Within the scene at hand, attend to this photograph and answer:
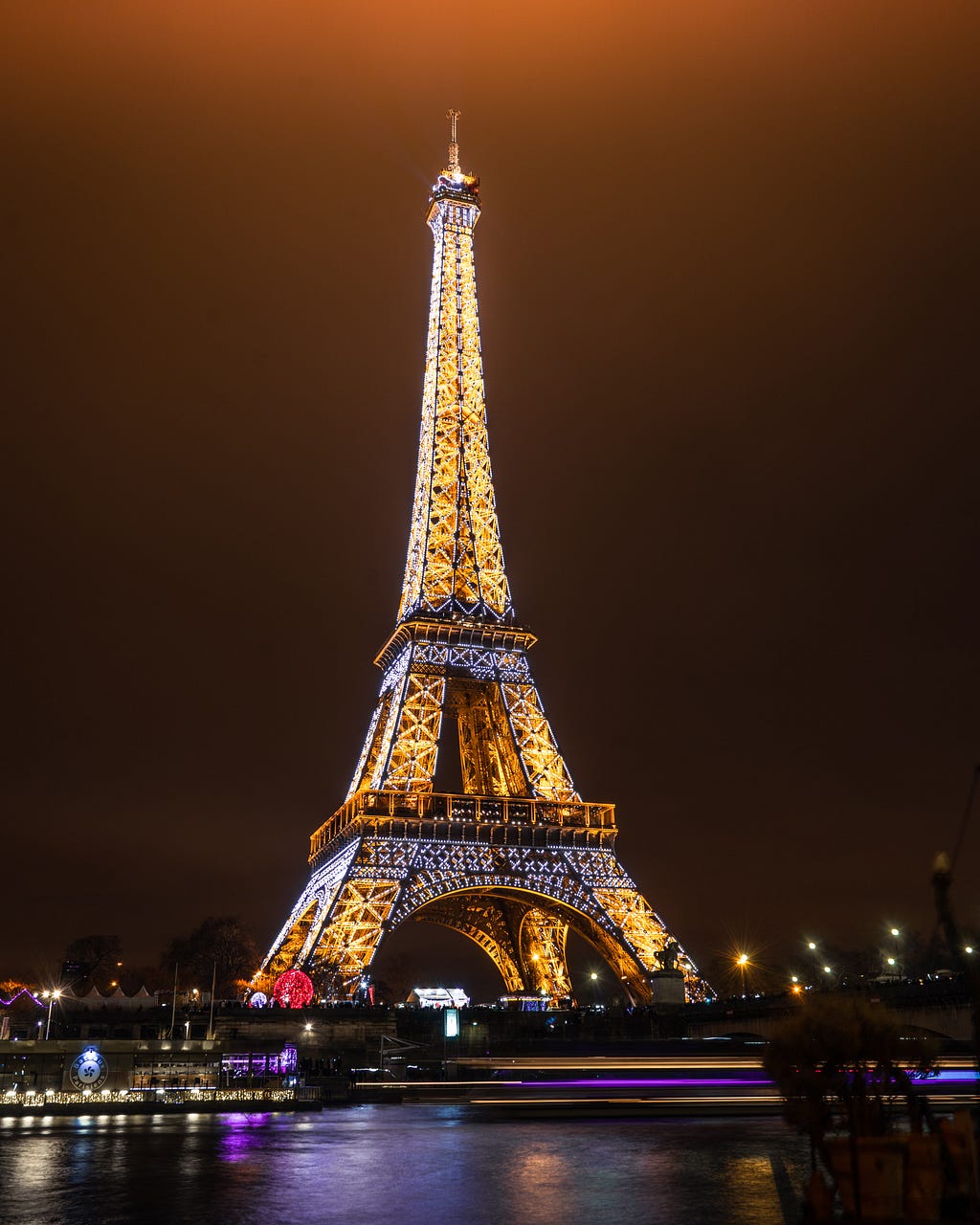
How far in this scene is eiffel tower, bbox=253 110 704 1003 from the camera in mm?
54844

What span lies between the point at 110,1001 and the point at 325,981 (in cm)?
2005

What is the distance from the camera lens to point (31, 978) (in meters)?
129

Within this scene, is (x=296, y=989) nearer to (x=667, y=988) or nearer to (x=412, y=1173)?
(x=667, y=988)

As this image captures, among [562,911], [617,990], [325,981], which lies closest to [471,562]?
[562,911]

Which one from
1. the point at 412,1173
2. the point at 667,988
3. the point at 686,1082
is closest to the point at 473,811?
the point at 667,988

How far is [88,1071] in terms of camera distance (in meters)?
34.4

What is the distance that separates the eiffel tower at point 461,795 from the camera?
54844 mm

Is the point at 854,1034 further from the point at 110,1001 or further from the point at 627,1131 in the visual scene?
the point at 110,1001

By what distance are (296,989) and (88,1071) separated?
44.8 feet

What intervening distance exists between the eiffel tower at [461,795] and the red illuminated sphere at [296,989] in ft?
7.35

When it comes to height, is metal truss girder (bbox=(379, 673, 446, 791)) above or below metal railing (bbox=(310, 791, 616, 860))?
Answer: above

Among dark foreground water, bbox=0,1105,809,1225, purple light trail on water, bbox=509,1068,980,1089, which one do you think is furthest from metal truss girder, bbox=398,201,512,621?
dark foreground water, bbox=0,1105,809,1225

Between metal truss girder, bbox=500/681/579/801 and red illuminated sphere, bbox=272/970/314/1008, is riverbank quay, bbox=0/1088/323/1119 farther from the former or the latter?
metal truss girder, bbox=500/681/579/801

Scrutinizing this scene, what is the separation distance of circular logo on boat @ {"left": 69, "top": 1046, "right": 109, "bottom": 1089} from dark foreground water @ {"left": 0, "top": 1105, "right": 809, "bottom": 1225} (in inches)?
289
